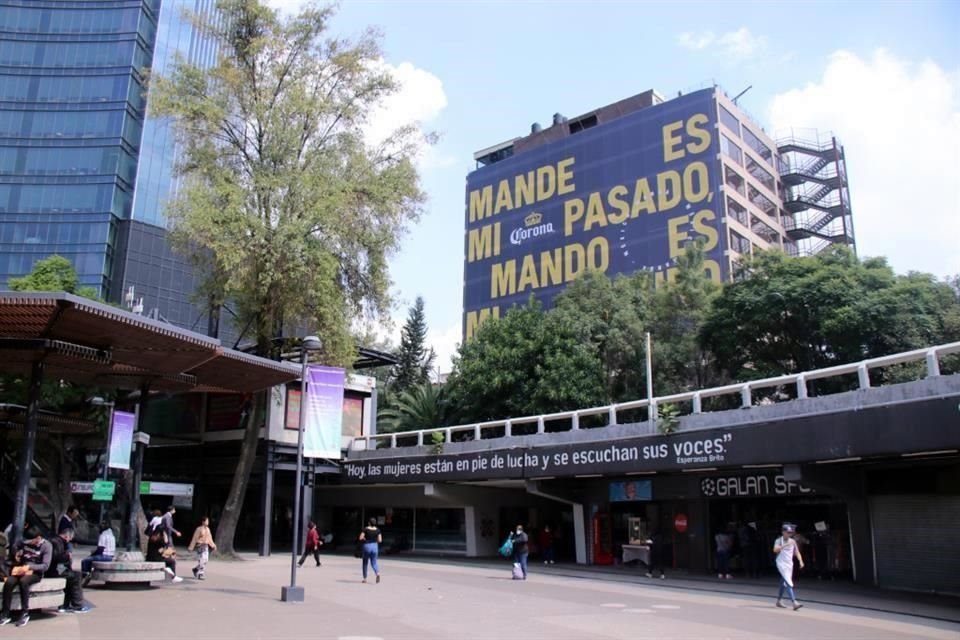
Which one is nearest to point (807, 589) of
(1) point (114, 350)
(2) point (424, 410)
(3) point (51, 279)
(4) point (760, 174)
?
(1) point (114, 350)

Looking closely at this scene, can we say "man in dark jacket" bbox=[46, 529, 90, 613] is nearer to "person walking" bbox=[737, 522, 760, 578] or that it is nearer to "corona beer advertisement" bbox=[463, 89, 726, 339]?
"person walking" bbox=[737, 522, 760, 578]

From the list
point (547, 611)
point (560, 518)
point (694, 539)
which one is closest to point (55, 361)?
point (547, 611)

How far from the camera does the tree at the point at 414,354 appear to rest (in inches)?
2522

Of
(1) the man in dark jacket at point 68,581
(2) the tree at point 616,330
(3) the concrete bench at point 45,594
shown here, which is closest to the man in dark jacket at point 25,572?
(3) the concrete bench at point 45,594

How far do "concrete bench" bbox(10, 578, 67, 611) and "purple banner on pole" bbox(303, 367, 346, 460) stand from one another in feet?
32.7

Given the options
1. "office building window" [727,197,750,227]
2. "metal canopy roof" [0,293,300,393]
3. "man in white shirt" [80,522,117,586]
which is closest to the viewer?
"metal canopy roof" [0,293,300,393]

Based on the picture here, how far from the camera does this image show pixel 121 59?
81938mm

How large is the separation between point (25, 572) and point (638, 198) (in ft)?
200

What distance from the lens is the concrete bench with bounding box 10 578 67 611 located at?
11.5 m

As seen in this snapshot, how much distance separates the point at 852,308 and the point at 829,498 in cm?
1356

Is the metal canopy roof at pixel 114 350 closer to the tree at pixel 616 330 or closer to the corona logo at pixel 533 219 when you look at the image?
the tree at pixel 616 330

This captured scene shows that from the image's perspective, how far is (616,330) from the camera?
37.5 metres

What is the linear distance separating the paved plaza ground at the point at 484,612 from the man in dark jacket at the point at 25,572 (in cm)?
40

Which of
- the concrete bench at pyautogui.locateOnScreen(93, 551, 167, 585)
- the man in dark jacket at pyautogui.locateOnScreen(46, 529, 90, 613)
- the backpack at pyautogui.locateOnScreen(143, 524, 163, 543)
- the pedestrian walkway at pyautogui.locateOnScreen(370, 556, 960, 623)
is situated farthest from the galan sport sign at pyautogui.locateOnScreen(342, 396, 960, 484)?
the man in dark jacket at pyautogui.locateOnScreen(46, 529, 90, 613)
